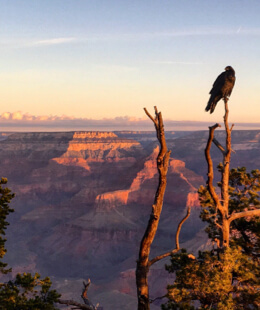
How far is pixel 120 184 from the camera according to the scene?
197 meters

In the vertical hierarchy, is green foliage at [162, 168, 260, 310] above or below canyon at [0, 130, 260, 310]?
above

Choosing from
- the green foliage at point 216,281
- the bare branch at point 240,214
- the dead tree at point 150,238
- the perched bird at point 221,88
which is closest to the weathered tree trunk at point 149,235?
the dead tree at point 150,238

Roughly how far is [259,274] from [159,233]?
141326mm

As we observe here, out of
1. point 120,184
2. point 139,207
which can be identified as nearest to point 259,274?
point 139,207

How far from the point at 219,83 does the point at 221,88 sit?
0.53 metres

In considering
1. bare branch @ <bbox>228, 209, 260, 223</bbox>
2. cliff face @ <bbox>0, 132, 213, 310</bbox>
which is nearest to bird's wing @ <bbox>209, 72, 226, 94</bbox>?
bare branch @ <bbox>228, 209, 260, 223</bbox>

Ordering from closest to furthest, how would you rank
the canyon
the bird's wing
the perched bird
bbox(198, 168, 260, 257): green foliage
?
the perched bird → the bird's wing → bbox(198, 168, 260, 257): green foliage → the canyon

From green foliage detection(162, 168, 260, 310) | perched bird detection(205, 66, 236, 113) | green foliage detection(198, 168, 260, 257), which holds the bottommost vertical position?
green foliage detection(162, 168, 260, 310)

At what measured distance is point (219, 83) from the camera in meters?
17.0

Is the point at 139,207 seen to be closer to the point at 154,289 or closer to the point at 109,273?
the point at 109,273

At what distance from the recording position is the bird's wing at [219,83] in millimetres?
16766

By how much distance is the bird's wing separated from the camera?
55.0 ft

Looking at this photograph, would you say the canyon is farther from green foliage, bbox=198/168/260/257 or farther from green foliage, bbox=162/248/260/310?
green foliage, bbox=162/248/260/310

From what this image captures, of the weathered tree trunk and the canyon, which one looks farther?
the canyon
